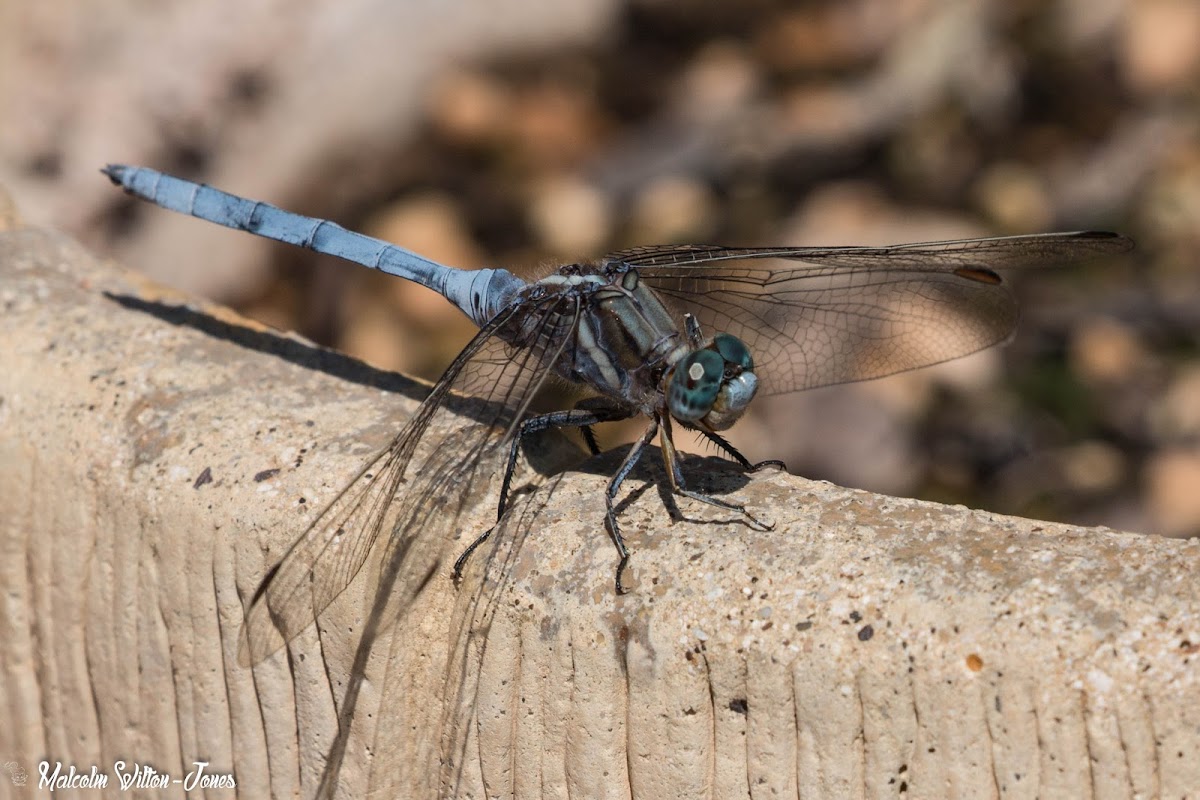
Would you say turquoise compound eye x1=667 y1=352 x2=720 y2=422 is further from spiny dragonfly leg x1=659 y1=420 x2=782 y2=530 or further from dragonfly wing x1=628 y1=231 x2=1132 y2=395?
dragonfly wing x1=628 y1=231 x2=1132 y2=395

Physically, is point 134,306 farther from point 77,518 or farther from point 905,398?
point 905,398

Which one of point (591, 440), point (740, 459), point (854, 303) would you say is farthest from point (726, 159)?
point (740, 459)

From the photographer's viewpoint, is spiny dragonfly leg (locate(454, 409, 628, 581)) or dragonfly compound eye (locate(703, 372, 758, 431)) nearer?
spiny dragonfly leg (locate(454, 409, 628, 581))

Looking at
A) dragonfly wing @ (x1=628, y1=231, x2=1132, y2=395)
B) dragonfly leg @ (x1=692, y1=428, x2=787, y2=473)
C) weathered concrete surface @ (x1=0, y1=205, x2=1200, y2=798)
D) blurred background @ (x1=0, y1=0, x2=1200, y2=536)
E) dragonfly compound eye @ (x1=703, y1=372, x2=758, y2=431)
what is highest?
blurred background @ (x1=0, y1=0, x2=1200, y2=536)

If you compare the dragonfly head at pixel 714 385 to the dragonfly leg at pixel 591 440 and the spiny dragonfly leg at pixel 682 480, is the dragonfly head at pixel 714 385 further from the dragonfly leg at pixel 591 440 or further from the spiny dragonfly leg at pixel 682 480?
the dragonfly leg at pixel 591 440

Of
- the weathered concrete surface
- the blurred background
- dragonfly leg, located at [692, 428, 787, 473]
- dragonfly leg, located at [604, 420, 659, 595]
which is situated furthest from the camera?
the blurred background

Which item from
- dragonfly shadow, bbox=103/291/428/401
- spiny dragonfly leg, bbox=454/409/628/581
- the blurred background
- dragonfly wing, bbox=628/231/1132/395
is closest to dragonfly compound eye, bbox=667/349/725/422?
spiny dragonfly leg, bbox=454/409/628/581

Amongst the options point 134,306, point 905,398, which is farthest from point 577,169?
point 134,306

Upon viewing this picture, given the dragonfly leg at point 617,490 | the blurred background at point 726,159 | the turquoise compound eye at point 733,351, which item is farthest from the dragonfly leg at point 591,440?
the blurred background at point 726,159
